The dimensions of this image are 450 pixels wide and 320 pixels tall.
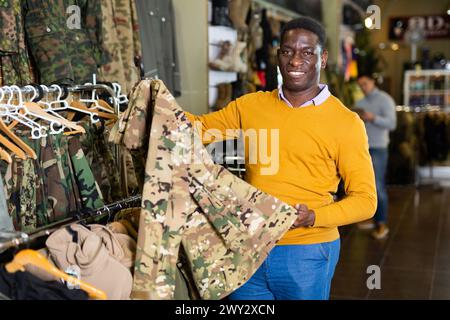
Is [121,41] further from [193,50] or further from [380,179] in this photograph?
[380,179]

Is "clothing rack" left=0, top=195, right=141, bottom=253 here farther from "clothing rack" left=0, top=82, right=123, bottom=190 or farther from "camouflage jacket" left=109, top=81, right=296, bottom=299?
"clothing rack" left=0, top=82, right=123, bottom=190

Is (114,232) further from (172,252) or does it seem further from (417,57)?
(417,57)

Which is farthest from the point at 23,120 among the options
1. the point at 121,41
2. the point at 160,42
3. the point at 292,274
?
the point at 160,42

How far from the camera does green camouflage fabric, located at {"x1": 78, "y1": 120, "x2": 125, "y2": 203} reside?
2129 mm

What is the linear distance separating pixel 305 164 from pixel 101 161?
2.68ft

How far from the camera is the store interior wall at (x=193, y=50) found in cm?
340

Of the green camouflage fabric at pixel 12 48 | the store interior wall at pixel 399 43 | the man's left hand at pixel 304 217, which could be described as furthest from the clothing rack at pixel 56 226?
the store interior wall at pixel 399 43

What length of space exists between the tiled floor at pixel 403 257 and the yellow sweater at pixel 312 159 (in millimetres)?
2178

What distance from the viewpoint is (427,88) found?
988cm

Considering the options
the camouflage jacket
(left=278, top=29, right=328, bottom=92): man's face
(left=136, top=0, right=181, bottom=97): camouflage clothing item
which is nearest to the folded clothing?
the camouflage jacket

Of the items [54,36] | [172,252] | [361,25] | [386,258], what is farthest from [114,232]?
[361,25]

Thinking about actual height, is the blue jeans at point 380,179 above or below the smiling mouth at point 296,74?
below

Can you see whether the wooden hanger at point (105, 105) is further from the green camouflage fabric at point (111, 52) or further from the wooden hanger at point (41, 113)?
the green camouflage fabric at point (111, 52)

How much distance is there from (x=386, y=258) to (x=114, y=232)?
349cm
